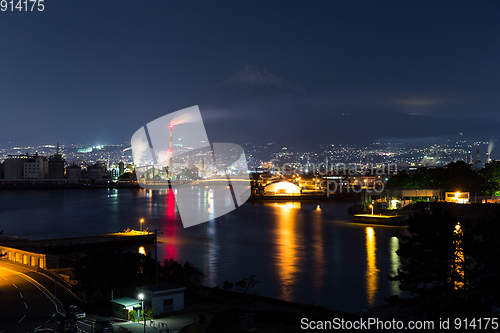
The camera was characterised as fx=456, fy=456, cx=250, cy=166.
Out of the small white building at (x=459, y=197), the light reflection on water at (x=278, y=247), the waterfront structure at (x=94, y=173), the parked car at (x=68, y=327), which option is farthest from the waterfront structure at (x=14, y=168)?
the parked car at (x=68, y=327)

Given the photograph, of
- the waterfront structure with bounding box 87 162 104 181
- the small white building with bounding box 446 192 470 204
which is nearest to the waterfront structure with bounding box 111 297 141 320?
the small white building with bounding box 446 192 470 204

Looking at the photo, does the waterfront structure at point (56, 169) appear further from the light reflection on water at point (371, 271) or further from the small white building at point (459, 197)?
the light reflection on water at point (371, 271)

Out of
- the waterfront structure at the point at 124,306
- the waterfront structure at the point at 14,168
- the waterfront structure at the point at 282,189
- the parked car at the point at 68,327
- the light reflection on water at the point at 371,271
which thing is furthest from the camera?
the waterfront structure at the point at 14,168

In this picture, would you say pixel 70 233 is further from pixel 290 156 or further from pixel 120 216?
pixel 290 156

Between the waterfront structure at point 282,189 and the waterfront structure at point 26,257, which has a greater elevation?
the waterfront structure at point 282,189

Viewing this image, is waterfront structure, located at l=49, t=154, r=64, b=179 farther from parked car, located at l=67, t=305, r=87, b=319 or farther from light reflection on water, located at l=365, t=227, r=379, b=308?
parked car, located at l=67, t=305, r=87, b=319

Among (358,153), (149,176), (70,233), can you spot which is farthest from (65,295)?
(358,153)

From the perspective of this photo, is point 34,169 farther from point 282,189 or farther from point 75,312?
point 75,312
